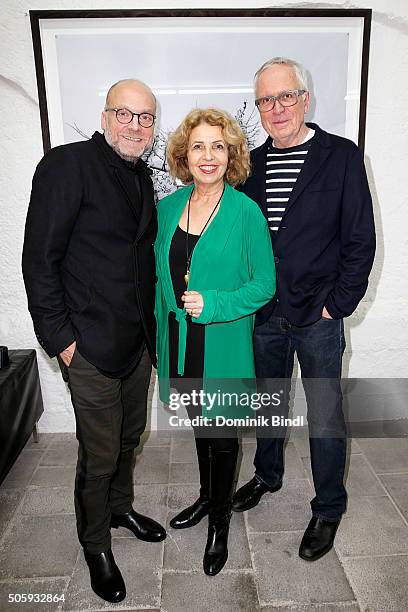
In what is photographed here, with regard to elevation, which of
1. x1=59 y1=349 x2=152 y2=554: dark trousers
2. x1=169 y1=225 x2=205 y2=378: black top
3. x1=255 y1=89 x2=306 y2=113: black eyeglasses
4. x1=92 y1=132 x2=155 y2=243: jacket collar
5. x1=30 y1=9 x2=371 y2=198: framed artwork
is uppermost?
x1=30 y1=9 x2=371 y2=198: framed artwork

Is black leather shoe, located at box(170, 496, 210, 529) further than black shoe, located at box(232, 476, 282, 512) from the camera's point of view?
No

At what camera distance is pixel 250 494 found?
2.38 meters

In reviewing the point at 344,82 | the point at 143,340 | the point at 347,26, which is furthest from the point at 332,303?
the point at 347,26

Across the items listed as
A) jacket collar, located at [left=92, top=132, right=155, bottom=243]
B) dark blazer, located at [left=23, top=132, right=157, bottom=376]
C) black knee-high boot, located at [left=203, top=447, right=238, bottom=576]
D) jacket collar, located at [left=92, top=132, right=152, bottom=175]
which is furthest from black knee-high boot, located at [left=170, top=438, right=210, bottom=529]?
jacket collar, located at [left=92, top=132, right=152, bottom=175]

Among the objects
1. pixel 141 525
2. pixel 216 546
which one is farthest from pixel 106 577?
pixel 216 546

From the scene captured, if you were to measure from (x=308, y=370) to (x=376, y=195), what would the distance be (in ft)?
4.30

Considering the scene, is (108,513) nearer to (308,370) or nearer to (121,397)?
(121,397)

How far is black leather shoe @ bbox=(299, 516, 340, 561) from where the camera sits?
2004mm

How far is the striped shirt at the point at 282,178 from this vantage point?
75.7 inches

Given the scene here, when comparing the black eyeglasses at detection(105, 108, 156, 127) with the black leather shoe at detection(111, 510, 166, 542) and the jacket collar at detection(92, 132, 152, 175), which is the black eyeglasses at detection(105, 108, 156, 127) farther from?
the black leather shoe at detection(111, 510, 166, 542)

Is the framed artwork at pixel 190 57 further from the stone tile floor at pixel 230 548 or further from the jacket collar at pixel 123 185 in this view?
the stone tile floor at pixel 230 548

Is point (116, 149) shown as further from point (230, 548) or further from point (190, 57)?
point (230, 548)

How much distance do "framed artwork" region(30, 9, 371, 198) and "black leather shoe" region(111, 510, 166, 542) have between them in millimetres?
1922

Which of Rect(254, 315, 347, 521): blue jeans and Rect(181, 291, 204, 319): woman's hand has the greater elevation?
Rect(181, 291, 204, 319): woman's hand
